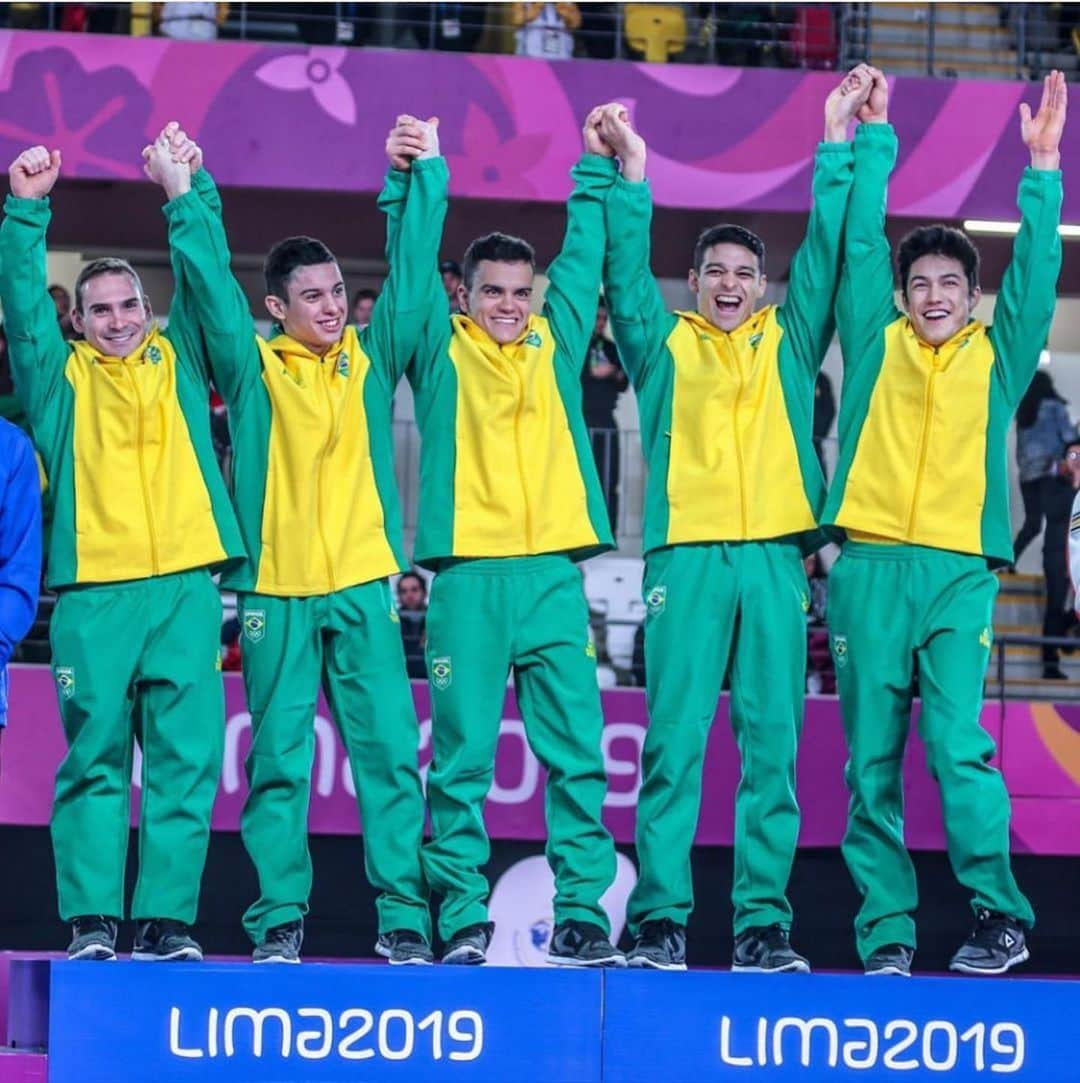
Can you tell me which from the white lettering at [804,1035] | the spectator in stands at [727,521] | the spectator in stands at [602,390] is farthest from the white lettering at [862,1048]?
the spectator in stands at [602,390]

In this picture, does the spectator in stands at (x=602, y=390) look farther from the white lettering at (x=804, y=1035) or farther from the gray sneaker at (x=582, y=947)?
the white lettering at (x=804, y=1035)

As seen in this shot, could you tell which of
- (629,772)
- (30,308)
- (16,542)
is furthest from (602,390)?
(16,542)

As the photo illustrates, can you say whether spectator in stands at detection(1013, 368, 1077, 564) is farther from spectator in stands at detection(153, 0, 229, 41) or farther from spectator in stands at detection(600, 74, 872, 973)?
spectator in stands at detection(600, 74, 872, 973)

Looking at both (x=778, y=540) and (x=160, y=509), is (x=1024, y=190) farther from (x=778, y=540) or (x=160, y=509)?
(x=160, y=509)

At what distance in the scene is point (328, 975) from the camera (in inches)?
200

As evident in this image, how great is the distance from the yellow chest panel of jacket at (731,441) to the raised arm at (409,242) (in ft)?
2.16

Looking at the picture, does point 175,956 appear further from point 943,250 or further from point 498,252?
point 943,250

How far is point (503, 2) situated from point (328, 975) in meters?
6.54

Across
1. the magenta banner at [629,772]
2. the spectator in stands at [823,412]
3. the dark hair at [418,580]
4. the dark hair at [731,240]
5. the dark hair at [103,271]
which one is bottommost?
the magenta banner at [629,772]

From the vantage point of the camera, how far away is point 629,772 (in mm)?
9648

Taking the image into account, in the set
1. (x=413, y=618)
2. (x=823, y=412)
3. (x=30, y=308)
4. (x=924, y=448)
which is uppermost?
(x=30, y=308)

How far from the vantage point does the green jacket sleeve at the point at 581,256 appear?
5.76 meters

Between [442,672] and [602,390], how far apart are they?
5463 mm


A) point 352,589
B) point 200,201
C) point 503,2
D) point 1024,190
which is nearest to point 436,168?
point 200,201
